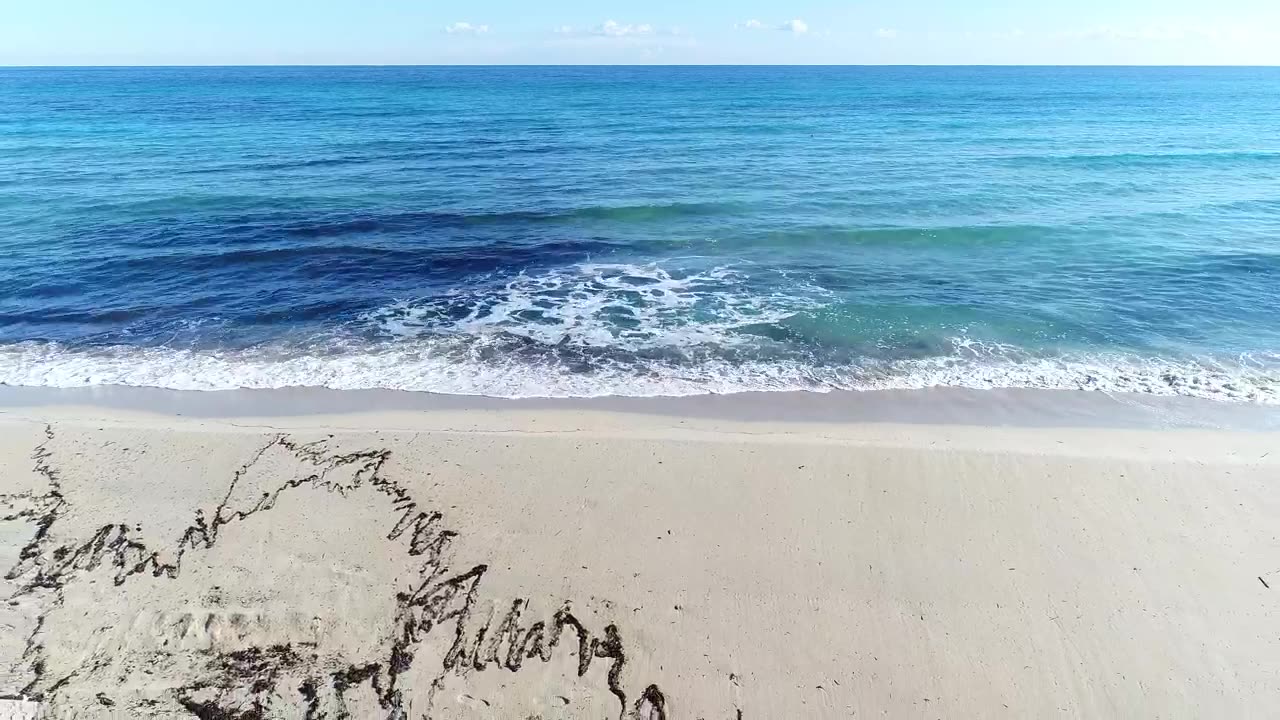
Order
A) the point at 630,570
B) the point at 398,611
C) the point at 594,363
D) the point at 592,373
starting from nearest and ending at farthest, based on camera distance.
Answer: the point at 398,611 < the point at 630,570 < the point at 592,373 < the point at 594,363

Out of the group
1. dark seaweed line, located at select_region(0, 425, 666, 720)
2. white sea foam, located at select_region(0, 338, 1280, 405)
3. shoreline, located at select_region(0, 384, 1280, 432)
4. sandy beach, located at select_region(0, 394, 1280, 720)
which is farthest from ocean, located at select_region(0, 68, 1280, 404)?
dark seaweed line, located at select_region(0, 425, 666, 720)

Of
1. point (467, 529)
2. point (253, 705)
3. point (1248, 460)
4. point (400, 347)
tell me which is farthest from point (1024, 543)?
point (400, 347)

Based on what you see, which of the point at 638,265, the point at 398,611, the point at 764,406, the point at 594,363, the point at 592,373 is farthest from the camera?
A: the point at 638,265

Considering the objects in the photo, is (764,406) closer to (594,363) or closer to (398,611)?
(594,363)

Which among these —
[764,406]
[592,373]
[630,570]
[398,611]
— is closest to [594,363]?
[592,373]

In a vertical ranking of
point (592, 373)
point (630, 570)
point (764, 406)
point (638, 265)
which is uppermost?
point (638, 265)

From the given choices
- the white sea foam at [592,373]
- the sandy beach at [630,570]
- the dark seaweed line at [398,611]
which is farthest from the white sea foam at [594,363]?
the dark seaweed line at [398,611]

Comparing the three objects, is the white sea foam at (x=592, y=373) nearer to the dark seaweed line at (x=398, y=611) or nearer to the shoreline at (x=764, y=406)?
the shoreline at (x=764, y=406)
